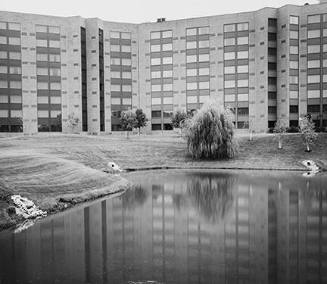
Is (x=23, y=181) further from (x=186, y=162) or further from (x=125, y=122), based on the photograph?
(x=125, y=122)

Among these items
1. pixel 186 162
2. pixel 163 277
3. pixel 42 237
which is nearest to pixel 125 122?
pixel 186 162

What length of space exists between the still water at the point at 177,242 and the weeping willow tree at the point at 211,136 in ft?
94.9

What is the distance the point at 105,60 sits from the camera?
9906 centimetres

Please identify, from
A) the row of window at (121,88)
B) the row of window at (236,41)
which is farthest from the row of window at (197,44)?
the row of window at (121,88)

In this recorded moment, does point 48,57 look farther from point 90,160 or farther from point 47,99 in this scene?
point 90,160

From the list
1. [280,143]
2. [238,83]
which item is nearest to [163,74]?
[238,83]

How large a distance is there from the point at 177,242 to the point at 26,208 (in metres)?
9.67

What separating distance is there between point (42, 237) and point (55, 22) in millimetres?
86530

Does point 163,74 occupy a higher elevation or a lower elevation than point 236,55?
lower

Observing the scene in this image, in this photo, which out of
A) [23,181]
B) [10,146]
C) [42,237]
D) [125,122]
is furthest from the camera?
[125,122]

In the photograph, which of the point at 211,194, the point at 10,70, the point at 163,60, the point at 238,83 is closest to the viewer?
the point at 211,194

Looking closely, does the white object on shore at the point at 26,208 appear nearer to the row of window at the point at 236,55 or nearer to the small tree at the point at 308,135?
the small tree at the point at 308,135

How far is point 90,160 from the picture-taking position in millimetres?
51594

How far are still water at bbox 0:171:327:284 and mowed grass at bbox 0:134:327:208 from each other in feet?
12.4
